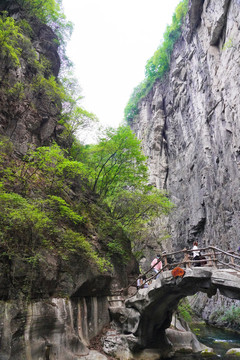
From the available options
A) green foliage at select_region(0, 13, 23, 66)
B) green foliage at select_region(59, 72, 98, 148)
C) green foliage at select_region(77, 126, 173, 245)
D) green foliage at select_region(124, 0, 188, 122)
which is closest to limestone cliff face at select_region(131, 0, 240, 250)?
green foliage at select_region(124, 0, 188, 122)

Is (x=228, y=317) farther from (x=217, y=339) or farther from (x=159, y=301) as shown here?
(x=159, y=301)

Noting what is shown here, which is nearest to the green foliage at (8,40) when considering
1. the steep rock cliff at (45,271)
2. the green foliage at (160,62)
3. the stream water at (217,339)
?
the steep rock cliff at (45,271)

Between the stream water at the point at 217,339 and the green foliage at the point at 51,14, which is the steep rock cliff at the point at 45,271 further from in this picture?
the stream water at the point at 217,339

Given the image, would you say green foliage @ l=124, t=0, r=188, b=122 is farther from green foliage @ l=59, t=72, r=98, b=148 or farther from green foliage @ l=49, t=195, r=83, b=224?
green foliage @ l=49, t=195, r=83, b=224

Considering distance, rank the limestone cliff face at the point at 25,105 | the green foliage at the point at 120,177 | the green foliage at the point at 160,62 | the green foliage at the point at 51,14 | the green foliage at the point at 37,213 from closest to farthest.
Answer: the green foliage at the point at 37,213 < the limestone cliff face at the point at 25,105 < the green foliage at the point at 120,177 < the green foliage at the point at 51,14 < the green foliage at the point at 160,62

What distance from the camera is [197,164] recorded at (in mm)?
29453

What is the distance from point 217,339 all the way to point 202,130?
19.7 meters

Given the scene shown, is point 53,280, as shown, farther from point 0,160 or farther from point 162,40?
point 162,40

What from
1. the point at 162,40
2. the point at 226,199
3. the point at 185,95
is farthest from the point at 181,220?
the point at 162,40

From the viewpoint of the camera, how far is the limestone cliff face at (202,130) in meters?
22.6

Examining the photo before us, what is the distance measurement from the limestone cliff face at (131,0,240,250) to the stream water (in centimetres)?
651

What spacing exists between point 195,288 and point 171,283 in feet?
3.56

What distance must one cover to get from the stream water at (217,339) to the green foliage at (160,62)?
35.5 m

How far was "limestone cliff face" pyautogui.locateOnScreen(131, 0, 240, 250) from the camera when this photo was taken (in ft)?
74.0
